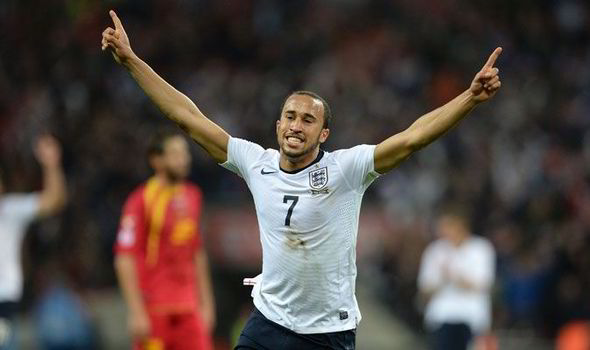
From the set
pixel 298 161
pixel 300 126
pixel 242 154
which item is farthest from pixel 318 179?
pixel 242 154

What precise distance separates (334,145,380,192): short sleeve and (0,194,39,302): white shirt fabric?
4.45m

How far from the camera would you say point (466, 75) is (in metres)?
19.4

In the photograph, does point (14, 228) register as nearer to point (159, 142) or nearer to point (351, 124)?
point (159, 142)

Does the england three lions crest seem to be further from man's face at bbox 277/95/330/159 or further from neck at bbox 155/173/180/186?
neck at bbox 155/173/180/186

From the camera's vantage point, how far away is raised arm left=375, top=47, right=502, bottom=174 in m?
5.89

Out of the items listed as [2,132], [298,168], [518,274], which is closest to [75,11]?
[2,132]

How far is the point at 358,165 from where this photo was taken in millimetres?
6227

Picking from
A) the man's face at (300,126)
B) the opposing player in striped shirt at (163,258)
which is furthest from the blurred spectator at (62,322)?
the man's face at (300,126)

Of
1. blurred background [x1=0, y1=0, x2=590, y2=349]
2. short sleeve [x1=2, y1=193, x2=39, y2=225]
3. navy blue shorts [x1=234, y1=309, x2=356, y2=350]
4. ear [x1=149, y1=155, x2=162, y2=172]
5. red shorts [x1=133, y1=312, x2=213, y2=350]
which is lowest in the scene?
navy blue shorts [x1=234, y1=309, x2=356, y2=350]

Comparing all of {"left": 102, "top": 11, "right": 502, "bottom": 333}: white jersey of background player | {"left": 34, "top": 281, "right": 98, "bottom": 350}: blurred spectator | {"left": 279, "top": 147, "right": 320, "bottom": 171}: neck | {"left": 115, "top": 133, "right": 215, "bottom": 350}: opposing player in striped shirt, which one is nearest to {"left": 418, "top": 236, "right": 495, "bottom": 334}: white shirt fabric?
→ {"left": 115, "top": 133, "right": 215, "bottom": 350}: opposing player in striped shirt

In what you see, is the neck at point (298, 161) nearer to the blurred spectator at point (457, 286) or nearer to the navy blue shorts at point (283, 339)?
the navy blue shorts at point (283, 339)

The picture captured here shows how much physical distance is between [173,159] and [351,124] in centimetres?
864

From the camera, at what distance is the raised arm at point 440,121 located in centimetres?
589

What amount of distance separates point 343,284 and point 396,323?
9005mm
